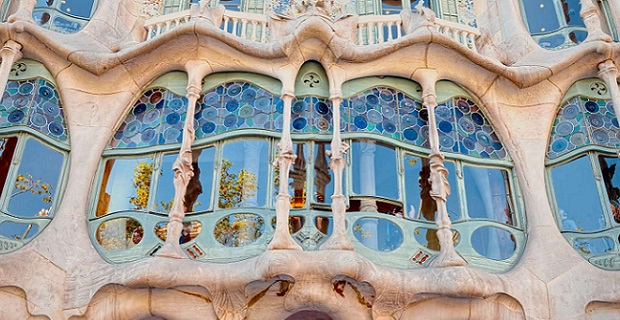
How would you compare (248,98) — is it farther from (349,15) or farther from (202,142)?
(349,15)

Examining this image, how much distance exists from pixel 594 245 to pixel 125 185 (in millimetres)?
6522

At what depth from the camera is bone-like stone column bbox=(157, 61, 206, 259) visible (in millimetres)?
7961

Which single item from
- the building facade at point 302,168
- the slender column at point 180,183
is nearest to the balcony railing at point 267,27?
the building facade at point 302,168

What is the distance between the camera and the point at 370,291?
7820mm

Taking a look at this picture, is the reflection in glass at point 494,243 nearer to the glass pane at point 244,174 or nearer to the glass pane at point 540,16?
the glass pane at point 244,174

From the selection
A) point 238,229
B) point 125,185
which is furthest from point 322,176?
point 125,185

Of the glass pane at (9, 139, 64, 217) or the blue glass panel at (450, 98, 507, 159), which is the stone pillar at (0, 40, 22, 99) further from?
the blue glass panel at (450, 98, 507, 159)

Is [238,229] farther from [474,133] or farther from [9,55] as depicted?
[9,55]

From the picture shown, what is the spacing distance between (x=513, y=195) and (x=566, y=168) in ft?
3.08

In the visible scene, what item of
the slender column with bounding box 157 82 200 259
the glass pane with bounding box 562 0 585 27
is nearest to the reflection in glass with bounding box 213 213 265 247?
the slender column with bounding box 157 82 200 259

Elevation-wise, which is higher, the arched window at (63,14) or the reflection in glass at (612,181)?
the arched window at (63,14)

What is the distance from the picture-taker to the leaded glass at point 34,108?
9078mm

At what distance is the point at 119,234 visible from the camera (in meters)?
8.55

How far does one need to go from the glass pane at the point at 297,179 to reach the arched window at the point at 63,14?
166 inches
